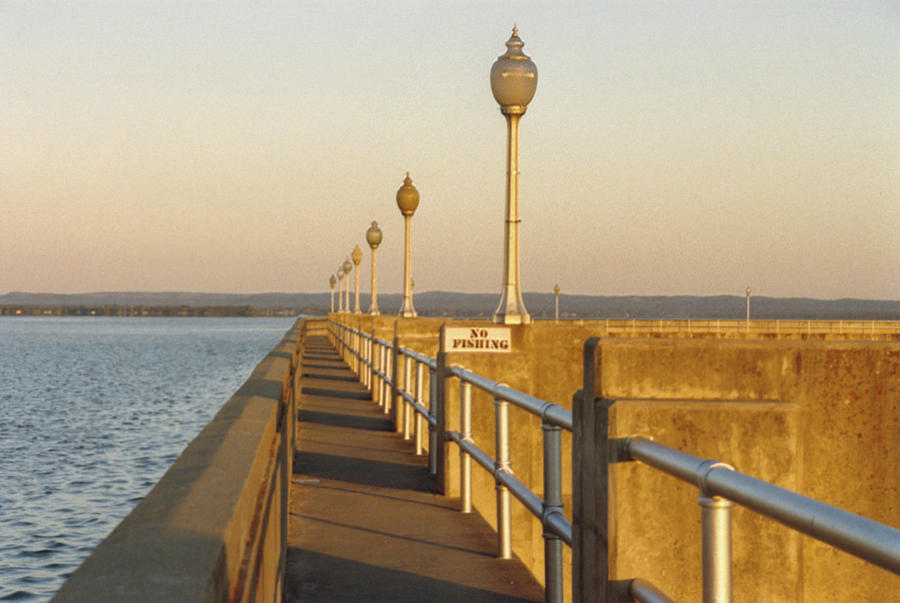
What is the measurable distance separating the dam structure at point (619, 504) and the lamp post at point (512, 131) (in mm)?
3849

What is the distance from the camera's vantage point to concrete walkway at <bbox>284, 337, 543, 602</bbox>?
6750mm

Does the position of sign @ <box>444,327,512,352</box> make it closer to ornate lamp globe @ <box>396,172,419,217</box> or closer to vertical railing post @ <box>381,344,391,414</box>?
vertical railing post @ <box>381,344,391,414</box>

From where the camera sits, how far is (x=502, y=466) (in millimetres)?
7242

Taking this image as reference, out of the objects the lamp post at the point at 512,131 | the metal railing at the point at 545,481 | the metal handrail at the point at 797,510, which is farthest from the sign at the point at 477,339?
the metal handrail at the point at 797,510

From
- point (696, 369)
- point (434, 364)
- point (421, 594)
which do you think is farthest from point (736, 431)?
point (434, 364)

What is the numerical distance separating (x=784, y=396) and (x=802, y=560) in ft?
2.36

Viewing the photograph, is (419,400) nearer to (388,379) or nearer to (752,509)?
(388,379)

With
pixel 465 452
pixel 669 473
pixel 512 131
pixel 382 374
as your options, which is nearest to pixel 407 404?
pixel 512 131

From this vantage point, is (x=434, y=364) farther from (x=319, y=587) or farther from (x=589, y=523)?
(x=589, y=523)

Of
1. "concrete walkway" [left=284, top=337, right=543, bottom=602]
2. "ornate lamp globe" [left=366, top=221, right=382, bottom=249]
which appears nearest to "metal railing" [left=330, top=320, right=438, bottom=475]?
"concrete walkway" [left=284, top=337, right=543, bottom=602]

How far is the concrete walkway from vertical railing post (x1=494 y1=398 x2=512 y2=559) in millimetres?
130

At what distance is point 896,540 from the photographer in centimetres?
232

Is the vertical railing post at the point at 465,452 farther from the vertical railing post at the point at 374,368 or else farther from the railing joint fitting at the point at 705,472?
the vertical railing post at the point at 374,368

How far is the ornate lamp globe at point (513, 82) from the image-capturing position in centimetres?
1416
